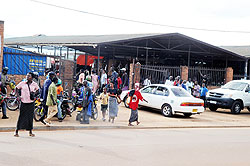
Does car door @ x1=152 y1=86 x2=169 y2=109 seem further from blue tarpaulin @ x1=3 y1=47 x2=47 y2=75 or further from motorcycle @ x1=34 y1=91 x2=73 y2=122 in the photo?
blue tarpaulin @ x1=3 y1=47 x2=47 y2=75

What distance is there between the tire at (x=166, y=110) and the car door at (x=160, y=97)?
0.67 ft

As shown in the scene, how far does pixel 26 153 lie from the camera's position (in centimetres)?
704

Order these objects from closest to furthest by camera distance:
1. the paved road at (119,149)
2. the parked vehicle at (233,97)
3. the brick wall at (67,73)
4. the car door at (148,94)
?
the paved road at (119,149)
the car door at (148,94)
the brick wall at (67,73)
the parked vehicle at (233,97)

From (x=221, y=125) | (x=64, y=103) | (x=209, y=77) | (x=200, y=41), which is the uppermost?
(x=200, y=41)

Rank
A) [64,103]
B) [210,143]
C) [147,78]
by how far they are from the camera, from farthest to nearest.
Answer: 1. [147,78]
2. [64,103]
3. [210,143]

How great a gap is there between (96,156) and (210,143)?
3935 millimetres

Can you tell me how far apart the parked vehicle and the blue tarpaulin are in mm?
10298

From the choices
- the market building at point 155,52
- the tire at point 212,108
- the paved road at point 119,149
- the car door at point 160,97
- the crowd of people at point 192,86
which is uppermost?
the market building at point 155,52

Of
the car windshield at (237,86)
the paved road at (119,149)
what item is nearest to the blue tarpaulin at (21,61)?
the paved road at (119,149)

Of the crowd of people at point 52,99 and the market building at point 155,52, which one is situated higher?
the market building at point 155,52

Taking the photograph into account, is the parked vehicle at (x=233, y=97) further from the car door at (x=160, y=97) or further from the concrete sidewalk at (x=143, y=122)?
the car door at (x=160, y=97)

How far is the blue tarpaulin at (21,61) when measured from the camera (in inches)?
743

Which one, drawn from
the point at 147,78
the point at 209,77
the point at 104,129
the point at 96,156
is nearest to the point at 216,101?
the point at 147,78

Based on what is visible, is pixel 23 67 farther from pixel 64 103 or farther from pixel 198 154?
pixel 198 154
